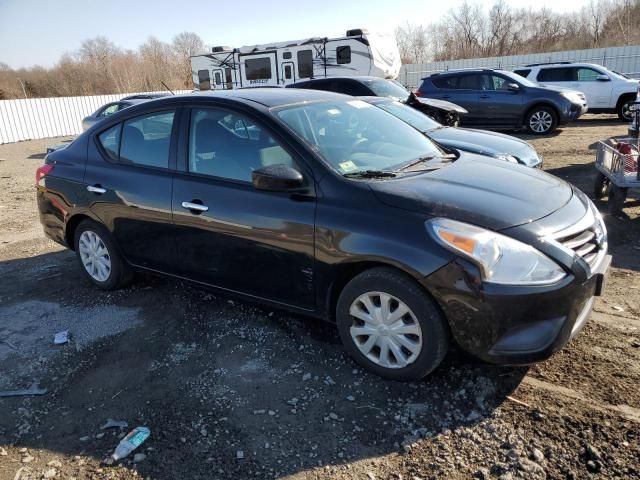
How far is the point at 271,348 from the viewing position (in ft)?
11.6

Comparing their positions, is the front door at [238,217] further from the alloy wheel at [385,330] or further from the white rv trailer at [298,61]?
the white rv trailer at [298,61]

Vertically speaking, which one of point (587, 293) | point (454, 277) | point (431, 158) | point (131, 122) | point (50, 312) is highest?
point (131, 122)

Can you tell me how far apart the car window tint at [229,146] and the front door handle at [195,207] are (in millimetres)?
238

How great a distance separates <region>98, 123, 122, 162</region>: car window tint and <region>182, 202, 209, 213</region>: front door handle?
1055 millimetres

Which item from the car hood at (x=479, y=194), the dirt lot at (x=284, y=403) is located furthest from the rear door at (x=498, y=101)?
the car hood at (x=479, y=194)

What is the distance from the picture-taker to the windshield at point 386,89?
34.7ft

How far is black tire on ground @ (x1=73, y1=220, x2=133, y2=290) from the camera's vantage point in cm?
447

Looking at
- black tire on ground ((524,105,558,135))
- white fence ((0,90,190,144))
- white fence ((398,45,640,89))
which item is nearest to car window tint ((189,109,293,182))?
black tire on ground ((524,105,558,135))

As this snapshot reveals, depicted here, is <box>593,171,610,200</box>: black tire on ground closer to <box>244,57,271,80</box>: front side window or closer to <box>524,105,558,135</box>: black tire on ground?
<box>524,105,558,135</box>: black tire on ground

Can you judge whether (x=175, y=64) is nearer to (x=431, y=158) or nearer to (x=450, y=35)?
(x=450, y=35)

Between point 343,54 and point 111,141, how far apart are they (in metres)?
15.4

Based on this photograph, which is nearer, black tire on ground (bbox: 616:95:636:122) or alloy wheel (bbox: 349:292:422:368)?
alloy wheel (bbox: 349:292:422:368)

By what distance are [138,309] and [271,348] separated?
1431 mm

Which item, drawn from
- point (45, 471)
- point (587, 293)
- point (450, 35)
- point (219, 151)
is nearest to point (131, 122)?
point (219, 151)
